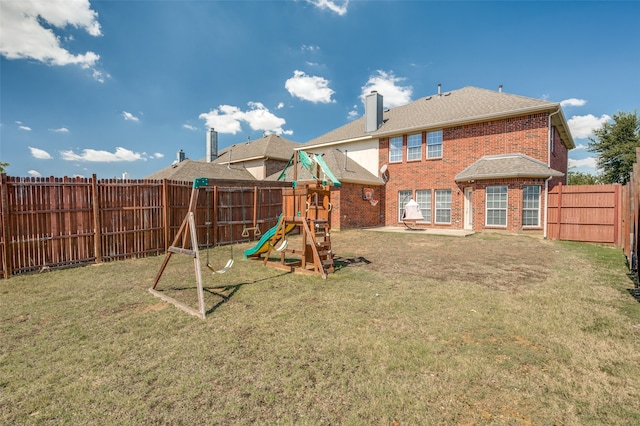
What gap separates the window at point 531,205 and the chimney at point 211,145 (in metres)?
29.8

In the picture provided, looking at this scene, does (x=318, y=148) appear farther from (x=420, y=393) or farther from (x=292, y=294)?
(x=420, y=393)

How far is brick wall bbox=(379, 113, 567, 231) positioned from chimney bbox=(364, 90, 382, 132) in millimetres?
1615

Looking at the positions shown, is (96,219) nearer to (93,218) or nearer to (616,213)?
(93,218)

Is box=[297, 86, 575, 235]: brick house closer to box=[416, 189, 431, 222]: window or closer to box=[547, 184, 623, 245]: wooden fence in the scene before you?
box=[416, 189, 431, 222]: window

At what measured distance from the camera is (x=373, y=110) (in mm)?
21156

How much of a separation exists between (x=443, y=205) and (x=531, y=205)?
445cm

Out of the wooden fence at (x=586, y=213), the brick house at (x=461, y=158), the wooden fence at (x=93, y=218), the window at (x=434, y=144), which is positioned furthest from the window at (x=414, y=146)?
the wooden fence at (x=93, y=218)

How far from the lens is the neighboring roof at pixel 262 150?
28.1 metres

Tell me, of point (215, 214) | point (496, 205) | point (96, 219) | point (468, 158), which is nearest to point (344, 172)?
point (468, 158)

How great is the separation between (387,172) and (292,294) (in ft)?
52.3

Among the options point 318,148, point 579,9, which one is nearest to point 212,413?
point 579,9

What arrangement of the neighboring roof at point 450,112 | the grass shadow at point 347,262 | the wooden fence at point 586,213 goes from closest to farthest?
the grass shadow at point 347,262 → the wooden fence at point 586,213 → the neighboring roof at point 450,112

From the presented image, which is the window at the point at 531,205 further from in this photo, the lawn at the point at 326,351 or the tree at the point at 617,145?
the tree at the point at 617,145

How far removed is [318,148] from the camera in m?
23.6
